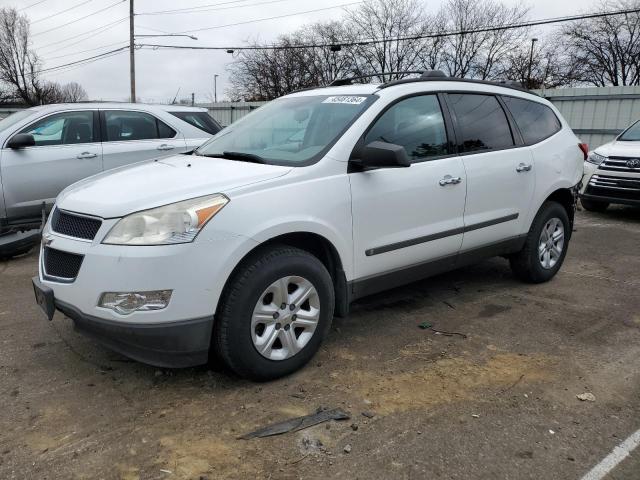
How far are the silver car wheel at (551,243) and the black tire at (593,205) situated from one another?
4.92 metres

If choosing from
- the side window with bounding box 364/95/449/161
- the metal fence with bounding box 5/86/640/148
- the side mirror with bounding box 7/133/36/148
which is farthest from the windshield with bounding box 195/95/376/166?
the metal fence with bounding box 5/86/640/148

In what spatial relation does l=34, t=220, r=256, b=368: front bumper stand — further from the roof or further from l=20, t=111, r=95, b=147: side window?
the roof

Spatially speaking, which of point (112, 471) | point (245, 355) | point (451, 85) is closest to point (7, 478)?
point (112, 471)

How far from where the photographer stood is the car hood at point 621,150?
8.81 m

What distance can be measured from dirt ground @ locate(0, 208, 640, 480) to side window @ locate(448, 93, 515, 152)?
4.48ft

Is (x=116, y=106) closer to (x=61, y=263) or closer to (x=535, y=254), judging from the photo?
(x=61, y=263)

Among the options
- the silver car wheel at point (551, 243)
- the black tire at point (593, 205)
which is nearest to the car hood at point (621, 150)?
the black tire at point (593, 205)

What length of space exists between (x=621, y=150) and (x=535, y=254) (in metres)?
5.21

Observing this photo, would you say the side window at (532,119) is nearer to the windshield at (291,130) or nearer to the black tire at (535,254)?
the black tire at (535,254)

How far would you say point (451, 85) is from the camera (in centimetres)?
436

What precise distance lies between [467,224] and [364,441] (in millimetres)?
2158

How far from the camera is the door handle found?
3.99m

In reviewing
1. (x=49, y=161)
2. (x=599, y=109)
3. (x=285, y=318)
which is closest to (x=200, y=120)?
(x=49, y=161)

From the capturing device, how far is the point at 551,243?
5.26 m
